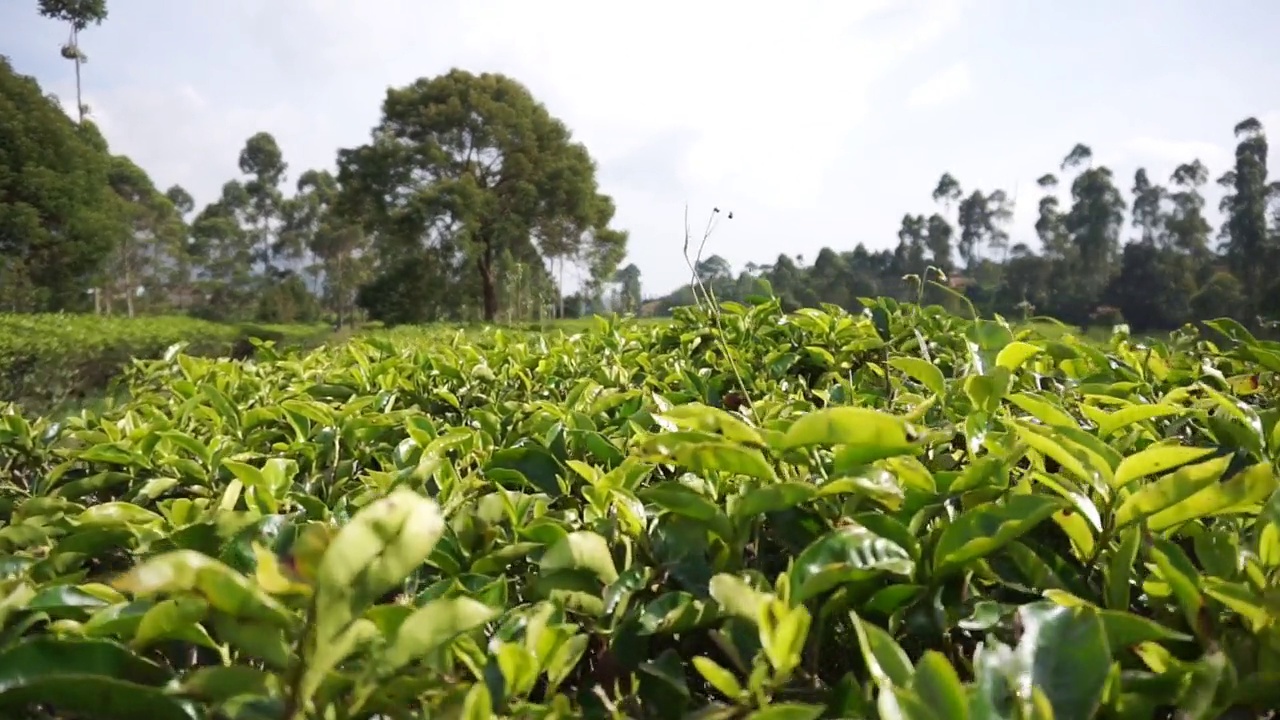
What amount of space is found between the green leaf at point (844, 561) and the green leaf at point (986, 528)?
3 cm

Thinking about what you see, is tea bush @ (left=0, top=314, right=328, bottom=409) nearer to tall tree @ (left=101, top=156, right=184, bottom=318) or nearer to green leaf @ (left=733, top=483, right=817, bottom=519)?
green leaf @ (left=733, top=483, right=817, bottom=519)

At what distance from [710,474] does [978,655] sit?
38 cm

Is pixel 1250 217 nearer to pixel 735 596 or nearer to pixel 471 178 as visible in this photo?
pixel 471 178

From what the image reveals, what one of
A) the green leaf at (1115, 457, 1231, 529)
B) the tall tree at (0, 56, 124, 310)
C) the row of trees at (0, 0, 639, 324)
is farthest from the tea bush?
the tall tree at (0, 56, 124, 310)

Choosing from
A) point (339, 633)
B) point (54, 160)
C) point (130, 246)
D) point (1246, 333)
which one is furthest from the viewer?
point (130, 246)

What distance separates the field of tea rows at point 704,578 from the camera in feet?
1.73

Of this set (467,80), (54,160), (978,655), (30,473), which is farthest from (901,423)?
(54,160)

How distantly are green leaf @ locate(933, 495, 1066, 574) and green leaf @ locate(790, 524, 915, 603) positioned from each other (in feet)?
0.10

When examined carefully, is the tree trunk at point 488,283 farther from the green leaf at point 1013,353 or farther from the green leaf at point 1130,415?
the green leaf at point 1130,415

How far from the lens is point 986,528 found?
2.19 ft

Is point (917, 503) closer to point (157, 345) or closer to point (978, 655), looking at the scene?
point (978, 655)

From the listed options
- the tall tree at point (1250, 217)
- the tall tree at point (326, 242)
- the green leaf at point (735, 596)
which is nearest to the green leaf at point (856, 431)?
the green leaf at point (735, 596)

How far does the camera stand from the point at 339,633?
492 mm

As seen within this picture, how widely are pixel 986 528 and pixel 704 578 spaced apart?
10.2 inches
